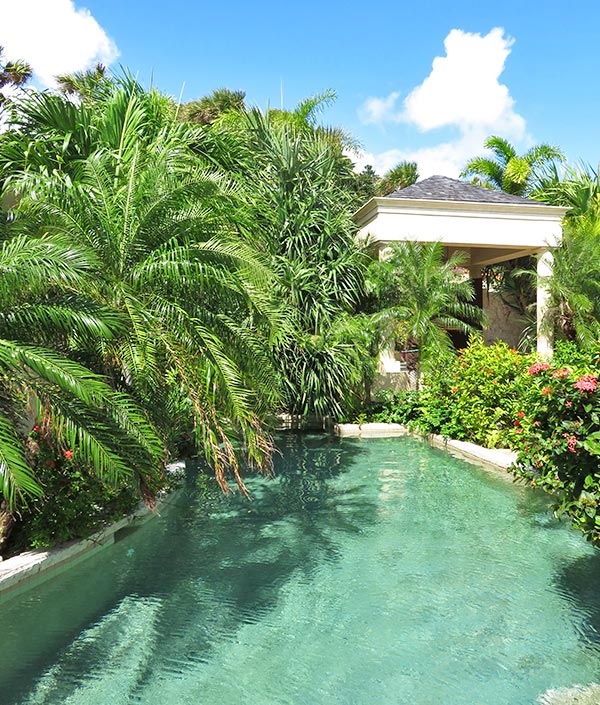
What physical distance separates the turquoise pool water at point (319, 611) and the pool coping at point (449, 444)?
1.58m

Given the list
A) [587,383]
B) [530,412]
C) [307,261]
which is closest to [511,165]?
[307,261]

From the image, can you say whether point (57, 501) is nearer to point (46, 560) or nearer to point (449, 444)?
point (46, 560)

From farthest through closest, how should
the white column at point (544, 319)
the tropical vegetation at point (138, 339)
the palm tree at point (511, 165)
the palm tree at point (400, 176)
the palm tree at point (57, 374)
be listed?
1. the palm tree at point (400, 176)
2. the palm tree at point (511, 165)
3. the white column at point (544, 319)
4. the tropical vegetation at point (138, 339)
5. the palm tree at point (57, 374)

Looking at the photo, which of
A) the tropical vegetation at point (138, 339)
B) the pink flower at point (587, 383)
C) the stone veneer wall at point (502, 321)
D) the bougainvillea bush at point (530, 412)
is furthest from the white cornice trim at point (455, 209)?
the pink flower at point (587, 383)

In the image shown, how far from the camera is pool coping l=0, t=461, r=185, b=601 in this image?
558 cm

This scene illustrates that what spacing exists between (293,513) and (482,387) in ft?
16.3

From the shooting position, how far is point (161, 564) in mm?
6438

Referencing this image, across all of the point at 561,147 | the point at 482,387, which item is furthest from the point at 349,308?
the point at 561,147

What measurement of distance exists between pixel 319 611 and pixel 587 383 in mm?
3029

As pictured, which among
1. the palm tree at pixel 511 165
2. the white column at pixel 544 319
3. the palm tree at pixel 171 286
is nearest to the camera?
the palm tree at pixel 171 286

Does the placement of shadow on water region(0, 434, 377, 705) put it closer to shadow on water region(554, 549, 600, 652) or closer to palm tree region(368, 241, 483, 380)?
shadow on water region(554, 549, 600, 652)

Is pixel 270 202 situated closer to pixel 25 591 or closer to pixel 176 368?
pixel 176 368

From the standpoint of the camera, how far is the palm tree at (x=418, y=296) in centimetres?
1404

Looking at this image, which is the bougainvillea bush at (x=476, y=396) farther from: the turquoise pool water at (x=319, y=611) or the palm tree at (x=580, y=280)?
the palm tree at (x=580, y=280)
